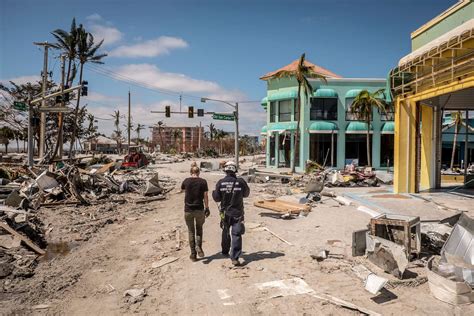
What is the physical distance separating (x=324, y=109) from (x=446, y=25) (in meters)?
Answer: 21.0

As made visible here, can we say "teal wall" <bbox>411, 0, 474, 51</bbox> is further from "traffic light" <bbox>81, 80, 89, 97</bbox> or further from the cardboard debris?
"traffic light" <bbox>81, 80, 89, 97</bbox>

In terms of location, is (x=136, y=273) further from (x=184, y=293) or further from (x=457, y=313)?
(x=457, y=313)

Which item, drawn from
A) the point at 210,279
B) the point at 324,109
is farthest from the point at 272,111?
the point at 210,279

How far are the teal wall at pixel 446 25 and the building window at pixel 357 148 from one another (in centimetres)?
1907

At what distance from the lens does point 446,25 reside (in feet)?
45.6

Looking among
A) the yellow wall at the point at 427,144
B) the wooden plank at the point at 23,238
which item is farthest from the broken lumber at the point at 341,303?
the yellow wall at the point at 427,144

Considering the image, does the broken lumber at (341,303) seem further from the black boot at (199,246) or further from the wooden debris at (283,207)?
the wooden debris at (283,207)

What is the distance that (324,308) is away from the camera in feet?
16.1

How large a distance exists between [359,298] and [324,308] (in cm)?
60

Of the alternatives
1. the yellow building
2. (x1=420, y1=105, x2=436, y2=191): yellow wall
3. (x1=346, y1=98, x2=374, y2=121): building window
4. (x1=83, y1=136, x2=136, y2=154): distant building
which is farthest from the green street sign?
(x1=83, y1=136, x2=136, y2=154): distant building

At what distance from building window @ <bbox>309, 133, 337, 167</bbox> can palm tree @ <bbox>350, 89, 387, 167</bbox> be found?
3.17 meters

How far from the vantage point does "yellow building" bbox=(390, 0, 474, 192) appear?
39.5 feet

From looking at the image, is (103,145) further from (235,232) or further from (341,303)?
(341,303)

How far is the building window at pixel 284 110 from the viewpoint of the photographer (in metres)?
36.2
